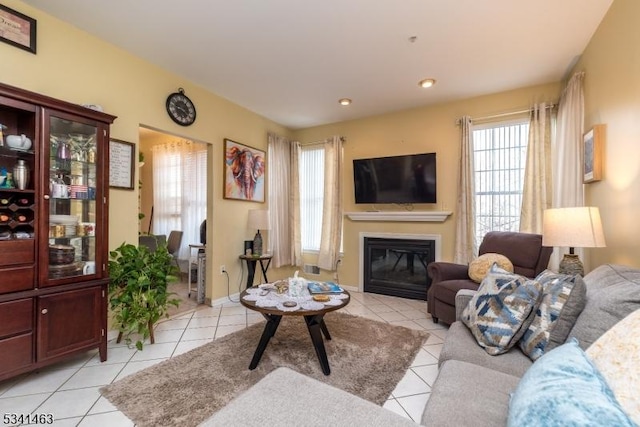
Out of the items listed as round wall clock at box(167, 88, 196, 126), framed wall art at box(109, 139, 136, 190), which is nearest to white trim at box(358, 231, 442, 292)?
round wall clock at box(167, 88, 196, 126)

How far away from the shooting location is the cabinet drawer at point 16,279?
1.74 m

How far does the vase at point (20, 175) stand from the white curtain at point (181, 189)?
2816 mm

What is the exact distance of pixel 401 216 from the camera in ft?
13.0

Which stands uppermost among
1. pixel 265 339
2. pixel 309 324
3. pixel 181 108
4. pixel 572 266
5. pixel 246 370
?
pixel 181 108

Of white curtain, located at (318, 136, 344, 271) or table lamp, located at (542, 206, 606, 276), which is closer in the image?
table lamp, located at (542, 206, 606, 276)

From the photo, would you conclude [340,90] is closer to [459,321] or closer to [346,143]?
[346,143]

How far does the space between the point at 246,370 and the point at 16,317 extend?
4.84 ft

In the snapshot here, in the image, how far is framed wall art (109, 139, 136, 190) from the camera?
2.55m

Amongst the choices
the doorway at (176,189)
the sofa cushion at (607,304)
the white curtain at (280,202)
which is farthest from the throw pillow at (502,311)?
the doorway at (176,189)

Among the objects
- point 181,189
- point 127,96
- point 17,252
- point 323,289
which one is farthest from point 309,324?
point 181,189

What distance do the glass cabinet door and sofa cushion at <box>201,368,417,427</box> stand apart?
75.7 inches

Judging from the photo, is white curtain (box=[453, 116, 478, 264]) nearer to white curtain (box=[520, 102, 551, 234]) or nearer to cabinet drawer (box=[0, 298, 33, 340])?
white curtain (box=[520, 102, 551, 234])

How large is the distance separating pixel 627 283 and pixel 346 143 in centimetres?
364

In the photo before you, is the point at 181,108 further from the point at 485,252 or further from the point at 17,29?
the point at 485,252
